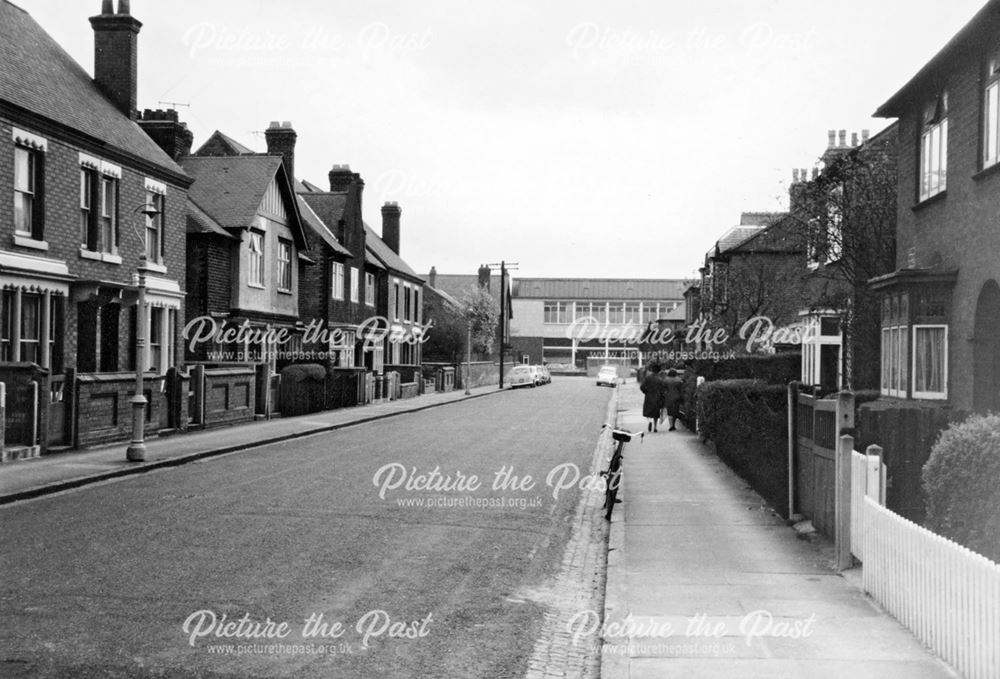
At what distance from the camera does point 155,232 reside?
26516 millimetres

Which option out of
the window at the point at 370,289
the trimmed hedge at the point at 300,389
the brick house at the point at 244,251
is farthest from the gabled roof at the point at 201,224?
the window at the point at 370,289

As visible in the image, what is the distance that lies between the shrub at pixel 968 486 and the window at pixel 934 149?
10.6 meters

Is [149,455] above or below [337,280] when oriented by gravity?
below

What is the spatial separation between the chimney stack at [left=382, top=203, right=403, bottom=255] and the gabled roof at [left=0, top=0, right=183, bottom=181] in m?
35.8

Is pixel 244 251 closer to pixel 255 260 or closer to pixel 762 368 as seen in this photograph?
pixel 255 260

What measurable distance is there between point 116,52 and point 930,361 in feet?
70.4

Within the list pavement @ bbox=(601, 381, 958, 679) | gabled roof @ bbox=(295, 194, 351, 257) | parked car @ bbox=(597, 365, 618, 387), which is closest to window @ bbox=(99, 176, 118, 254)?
pavement @ bbox=(601, 381, 958, 679)

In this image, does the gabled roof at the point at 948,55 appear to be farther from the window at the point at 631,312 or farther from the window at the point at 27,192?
the window at the point at 631,312

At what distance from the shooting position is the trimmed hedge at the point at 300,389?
109ft

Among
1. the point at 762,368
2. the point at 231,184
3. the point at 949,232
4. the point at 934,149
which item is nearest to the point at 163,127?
the point at 231,184

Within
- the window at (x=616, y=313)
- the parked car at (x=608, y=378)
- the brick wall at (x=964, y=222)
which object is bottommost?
the parked car at (x=608, y=378)

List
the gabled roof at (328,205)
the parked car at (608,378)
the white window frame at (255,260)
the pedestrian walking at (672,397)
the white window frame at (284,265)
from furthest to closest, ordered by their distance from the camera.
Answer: the parked car at (608,378) < the gabled roof at (328,205) < the white window frame at (284,265) < the white window frame at (255,260) < the pedestrian walking at (672,397)

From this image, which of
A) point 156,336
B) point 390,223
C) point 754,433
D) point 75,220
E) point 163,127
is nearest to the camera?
point 754,433

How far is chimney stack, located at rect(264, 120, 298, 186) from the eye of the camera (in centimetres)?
4062
